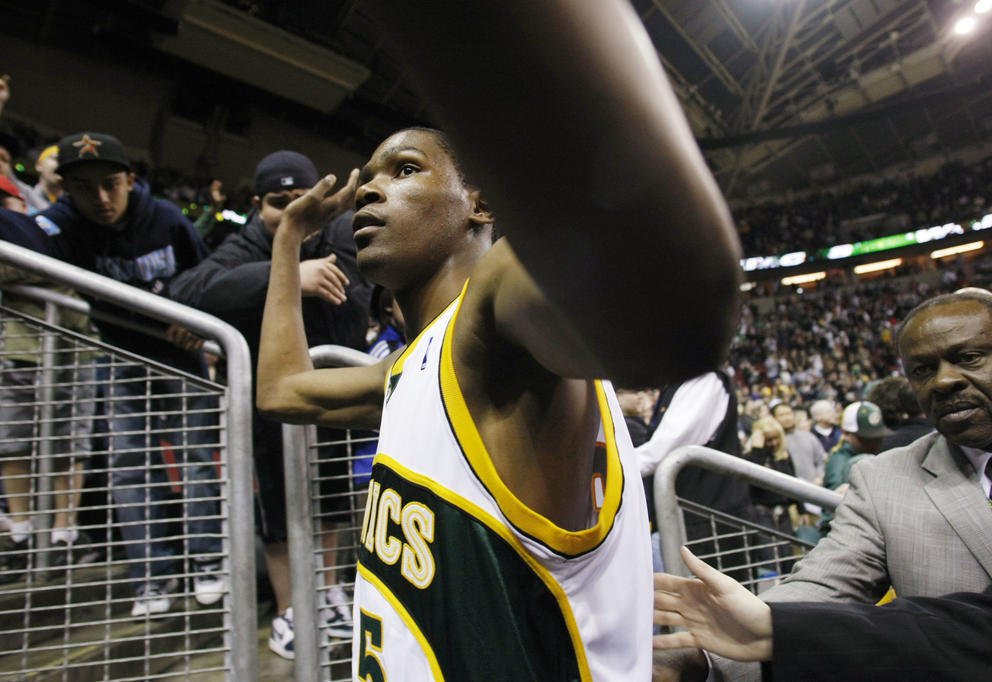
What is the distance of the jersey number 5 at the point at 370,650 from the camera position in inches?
41.6

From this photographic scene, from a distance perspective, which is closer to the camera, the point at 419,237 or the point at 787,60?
the point at 419,237

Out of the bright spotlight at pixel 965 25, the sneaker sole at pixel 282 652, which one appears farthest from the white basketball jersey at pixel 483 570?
the bright spotlight at pixel 965 25

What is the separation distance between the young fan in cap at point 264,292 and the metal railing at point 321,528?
0.03 metres

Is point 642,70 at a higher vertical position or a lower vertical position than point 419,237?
lower

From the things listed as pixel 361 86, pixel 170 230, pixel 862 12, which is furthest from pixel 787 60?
pixel 170 230

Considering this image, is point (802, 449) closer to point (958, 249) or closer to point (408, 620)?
point (408, 620)

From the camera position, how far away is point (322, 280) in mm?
2395

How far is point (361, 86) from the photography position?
1636 cm

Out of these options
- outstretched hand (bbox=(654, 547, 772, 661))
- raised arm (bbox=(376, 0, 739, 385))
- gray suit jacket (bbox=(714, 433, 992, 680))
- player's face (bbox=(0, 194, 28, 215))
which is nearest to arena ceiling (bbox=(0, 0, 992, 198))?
player's face (bbox=(0, 194, 28, 215))

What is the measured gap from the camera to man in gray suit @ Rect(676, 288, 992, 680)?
1658 millimetres

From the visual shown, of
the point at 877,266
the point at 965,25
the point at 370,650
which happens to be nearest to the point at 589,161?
the point at 370,650

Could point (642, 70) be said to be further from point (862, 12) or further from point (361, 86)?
point (862, 12)

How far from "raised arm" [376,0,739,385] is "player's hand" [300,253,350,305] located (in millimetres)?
2019

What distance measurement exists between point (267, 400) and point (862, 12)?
2037cm
